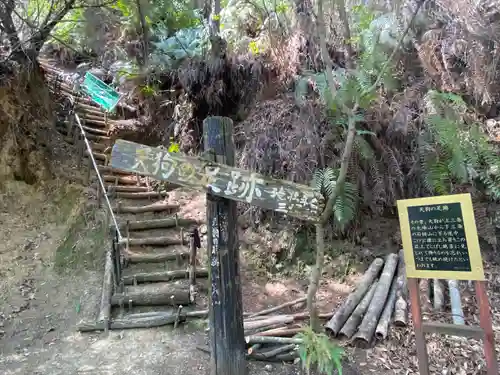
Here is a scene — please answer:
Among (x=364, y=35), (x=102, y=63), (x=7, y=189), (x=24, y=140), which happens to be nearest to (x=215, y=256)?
(x=364, y=35)

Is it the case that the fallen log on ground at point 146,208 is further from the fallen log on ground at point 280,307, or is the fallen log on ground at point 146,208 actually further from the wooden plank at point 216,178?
the wooden plank at point 216,178

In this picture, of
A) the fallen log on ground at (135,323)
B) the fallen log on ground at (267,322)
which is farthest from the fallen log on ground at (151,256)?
the fallen log on ground at (267,322)

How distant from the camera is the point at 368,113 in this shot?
5.52m

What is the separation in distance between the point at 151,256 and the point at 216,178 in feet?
10.7

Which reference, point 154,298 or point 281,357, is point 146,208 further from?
point 281,357

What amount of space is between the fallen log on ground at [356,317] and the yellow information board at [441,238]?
1.15 meters

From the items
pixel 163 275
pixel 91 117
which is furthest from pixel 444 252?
pixel 91 117

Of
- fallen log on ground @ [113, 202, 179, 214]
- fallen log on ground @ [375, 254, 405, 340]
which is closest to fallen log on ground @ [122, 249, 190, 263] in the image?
fallen log on ground @ [113, 202, 179, 214]

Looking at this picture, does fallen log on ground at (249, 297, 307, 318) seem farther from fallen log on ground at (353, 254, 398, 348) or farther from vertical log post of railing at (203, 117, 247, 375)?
vertical log post of railing at (203, 117, 247, 375)

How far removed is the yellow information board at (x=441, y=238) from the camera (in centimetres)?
273

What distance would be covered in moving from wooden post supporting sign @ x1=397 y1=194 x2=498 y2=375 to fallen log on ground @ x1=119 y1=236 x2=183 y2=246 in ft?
12.9

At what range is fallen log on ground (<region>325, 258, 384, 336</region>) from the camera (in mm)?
3936

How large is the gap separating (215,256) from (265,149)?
124 inches

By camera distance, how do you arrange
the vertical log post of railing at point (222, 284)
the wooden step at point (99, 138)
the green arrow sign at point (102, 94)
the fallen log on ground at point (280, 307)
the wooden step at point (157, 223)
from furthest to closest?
the wooden step at point (99, 138) < the green arrow sign at point (102, 94) < the wooden step at point (157, 223) < the fallen log on ground at point (280, 307) < the vertical log post of railing at point (222, 284)
